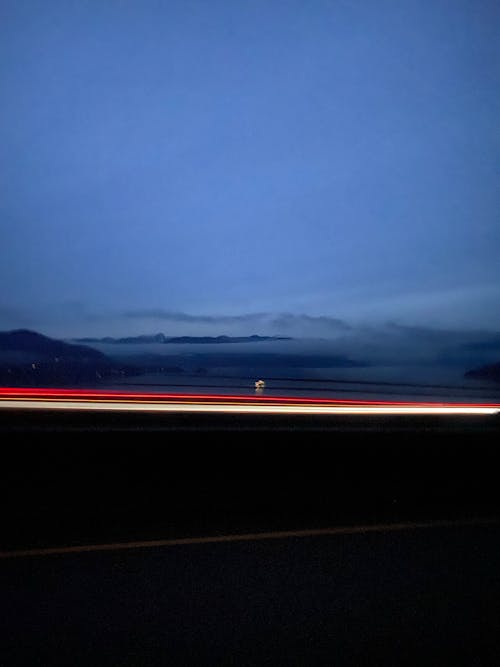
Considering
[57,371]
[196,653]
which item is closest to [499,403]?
[57,371]

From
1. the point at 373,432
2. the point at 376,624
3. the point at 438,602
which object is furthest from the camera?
the point at 373,432

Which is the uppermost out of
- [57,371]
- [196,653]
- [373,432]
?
[57,371]

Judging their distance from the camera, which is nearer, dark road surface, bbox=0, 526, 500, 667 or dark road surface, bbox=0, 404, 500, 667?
dark road surface, bbox=0, 526, 500, 667

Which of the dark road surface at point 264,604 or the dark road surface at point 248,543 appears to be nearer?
the dark road surface at point 264,604

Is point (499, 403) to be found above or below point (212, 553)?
above

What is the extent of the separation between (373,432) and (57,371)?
411cm

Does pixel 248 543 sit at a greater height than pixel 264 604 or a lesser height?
greater

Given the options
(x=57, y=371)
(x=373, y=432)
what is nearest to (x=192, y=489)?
(x=373, y=432)

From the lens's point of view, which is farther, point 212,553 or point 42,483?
point 42,483

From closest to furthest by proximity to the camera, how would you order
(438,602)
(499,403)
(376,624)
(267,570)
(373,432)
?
(376,624) → (438,602) → (267,570) → (373,432) → (499,403)

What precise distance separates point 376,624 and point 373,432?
477cm

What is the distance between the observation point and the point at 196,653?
3824 millimetres

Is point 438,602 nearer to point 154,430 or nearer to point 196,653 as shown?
point 196,653

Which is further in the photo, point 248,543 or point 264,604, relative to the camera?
point 248,543
